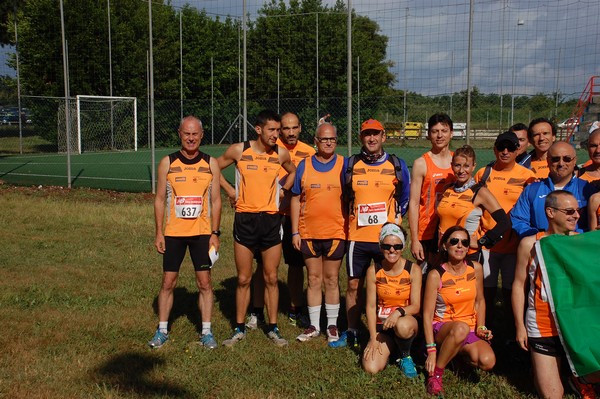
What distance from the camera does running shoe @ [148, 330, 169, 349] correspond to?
5.67 m

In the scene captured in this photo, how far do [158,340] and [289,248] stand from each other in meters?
1.69

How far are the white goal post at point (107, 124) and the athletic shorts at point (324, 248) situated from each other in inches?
915

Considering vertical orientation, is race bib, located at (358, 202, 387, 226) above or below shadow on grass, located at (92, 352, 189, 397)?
above

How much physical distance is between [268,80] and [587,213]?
27.7 metres

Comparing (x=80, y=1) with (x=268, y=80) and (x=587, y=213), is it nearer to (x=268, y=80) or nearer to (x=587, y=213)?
(x=268, y=80)

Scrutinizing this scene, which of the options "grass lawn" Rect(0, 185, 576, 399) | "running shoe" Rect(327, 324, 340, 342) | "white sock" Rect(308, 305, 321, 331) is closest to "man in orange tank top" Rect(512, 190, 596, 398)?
"grass lawn" Rect(0, 185, 576, 399)

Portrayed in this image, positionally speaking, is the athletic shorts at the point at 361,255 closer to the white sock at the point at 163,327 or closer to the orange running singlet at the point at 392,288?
the orange running singlet at the point at 392,288

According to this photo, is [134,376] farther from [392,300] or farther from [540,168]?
[540,168]

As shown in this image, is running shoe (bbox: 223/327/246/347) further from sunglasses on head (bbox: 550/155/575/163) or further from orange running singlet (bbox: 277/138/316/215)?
sunglasses on head (bbox: 550/155/575/163)

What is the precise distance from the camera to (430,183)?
18.2ft

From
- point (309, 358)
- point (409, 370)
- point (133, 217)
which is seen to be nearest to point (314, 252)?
point (309, 358)

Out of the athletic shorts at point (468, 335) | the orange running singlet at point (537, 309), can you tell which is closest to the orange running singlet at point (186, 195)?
the athletic shorts at point (468, 335)

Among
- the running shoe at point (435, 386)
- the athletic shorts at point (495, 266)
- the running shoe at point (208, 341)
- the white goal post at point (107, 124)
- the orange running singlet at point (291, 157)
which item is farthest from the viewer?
the white goal post at point (107, 124)

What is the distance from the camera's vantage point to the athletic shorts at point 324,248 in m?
5.77
